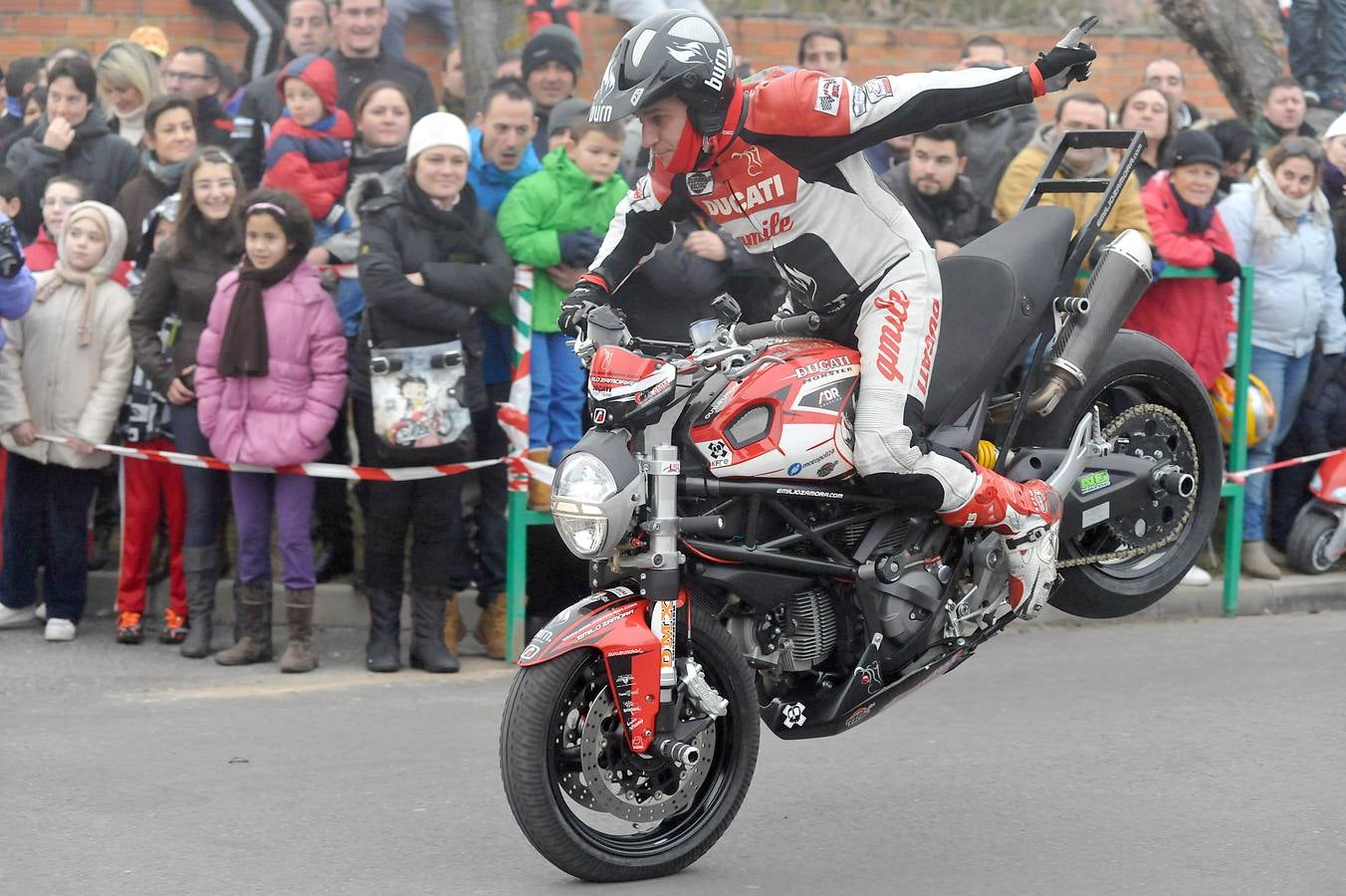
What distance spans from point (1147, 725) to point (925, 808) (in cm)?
137

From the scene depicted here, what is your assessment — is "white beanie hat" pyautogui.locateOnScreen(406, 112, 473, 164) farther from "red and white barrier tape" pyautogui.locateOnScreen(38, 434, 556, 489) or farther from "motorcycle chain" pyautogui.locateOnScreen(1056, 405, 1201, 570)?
"motorcycle chain" pyautogui.locateOnScreen(1056, 405, 1201, 570)

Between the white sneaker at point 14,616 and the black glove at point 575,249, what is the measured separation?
2.99 metres

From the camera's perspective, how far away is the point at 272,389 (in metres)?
8.23

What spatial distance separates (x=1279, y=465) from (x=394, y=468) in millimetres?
4385

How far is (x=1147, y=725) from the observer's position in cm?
706

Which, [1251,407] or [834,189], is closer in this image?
[834,189]

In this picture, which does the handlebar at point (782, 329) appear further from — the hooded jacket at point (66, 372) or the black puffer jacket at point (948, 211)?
the hooded jacket at point (66, 372)

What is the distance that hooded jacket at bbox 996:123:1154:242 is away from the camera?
902cm

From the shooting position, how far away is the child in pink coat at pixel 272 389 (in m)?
8.20

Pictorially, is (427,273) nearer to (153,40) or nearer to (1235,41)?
(153,40)

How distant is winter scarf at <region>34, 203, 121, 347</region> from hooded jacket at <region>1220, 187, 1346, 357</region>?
551 cm

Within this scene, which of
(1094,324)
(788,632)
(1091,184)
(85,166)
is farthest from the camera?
(85,166)

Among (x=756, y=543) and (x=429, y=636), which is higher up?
(x=756, y=543)

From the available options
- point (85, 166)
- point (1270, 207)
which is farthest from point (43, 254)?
point (1270, 207)
